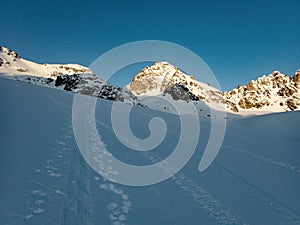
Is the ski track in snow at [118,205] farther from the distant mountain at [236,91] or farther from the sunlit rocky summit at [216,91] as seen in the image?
the distant mountain at [236,91]

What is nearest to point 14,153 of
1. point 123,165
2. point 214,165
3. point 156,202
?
point 123,165

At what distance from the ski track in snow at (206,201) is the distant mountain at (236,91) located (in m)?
135

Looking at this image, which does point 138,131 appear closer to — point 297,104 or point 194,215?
point 194,215

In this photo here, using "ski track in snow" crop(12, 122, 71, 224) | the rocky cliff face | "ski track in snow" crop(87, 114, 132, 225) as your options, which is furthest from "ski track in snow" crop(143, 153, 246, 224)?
the rocky cliff face

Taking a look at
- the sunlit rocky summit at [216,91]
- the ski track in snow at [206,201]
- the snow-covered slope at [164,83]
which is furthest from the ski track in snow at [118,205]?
the snow-covered slope at [164,83]

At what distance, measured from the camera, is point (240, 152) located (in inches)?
364

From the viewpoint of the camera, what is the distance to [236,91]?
169375 millimetres

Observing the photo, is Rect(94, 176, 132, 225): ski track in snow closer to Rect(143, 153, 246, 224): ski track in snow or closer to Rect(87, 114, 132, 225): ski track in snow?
Rect(87, 114, 132, 225): ski track in snow

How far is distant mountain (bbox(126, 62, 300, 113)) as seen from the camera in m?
149

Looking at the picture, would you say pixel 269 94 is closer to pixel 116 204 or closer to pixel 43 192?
pixel 116 204

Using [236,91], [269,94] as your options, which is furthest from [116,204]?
[236,91]

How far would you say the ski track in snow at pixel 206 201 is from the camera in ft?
14.5

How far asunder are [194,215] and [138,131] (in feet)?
23.4

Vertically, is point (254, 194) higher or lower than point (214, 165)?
lower
